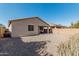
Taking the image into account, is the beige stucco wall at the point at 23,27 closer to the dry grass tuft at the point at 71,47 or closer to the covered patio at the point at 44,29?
the covered patio at the point at 44,29

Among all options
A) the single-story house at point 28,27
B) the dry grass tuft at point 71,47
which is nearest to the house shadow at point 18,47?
the single-story house at point 28,27

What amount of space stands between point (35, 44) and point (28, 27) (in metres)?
0.26

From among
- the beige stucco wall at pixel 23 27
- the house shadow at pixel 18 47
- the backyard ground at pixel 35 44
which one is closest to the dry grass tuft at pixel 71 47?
the backyard ground at pixel 35 44

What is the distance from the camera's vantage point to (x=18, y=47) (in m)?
4.46

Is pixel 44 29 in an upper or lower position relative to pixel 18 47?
upper

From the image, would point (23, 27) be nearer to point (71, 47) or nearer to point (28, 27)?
point (28, 27)

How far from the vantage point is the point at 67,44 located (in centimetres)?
444

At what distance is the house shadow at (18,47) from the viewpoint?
4.44 m

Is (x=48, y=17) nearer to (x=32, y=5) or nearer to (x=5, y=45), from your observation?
(x=32, y=5)

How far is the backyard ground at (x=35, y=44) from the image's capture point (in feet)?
14.6

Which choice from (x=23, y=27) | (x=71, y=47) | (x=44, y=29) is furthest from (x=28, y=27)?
(x=71, y=47)

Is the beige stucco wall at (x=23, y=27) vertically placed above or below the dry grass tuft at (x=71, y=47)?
above

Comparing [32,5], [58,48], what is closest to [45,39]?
[58,48]

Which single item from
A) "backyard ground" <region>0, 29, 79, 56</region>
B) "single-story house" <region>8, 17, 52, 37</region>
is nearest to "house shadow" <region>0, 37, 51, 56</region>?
"backyard ground" <region>0, 29, 79, 56</region>
